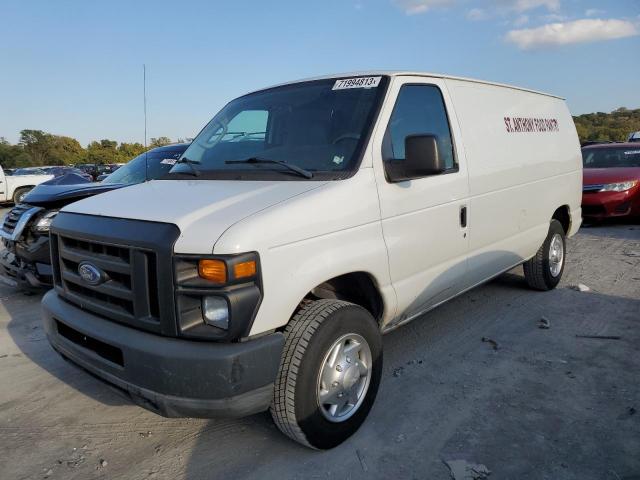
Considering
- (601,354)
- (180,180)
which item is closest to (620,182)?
(601,354)

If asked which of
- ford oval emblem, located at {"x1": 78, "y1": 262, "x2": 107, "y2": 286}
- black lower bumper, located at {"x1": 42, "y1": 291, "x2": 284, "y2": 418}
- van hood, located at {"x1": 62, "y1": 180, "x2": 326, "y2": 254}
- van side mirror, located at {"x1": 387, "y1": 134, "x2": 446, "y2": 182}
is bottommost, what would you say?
black lower bumper, located at {"x1": 42, "y1": 291, "x2": 284, "y2": 418}

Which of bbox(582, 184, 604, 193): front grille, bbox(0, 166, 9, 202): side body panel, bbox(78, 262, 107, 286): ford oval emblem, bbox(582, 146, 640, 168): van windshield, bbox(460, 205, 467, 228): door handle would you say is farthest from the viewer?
bbox(0, 166, 9, 202): side body panel

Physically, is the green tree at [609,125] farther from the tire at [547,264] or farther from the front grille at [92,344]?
the front grille at [92,344]

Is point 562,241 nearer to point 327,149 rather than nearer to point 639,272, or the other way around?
point 639,272

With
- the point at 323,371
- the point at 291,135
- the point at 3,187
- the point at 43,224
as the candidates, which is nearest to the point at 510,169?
the point at 291,135

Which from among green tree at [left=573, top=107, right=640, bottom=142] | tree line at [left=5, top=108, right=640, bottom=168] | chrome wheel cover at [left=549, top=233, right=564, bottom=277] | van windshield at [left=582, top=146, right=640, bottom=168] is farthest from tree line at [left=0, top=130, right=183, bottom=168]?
chrome wheel cover at [left=549, top=233, right=564, bottom=277]

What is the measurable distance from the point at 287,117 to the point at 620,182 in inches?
320

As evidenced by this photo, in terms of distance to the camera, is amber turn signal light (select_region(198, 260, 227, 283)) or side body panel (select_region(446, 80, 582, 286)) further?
side body panel (select_region(446, 80, 582, 286))

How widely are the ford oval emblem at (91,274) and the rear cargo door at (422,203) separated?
1.62m

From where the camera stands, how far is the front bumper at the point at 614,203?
9.21m

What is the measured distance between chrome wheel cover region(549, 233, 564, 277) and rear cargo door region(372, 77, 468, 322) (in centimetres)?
209

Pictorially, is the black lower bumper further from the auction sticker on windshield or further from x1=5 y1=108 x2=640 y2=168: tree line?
x1=5 y1=108 x2=640 y2=168: tree line

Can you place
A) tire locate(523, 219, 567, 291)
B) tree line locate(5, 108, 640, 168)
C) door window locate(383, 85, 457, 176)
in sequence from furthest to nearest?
tree line locate(5, 108, 640, 168), tire locate(523, 219, 567, 291), door window locate(383, 85, 457, 176)

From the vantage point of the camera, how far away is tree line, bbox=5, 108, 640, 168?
170 feet
